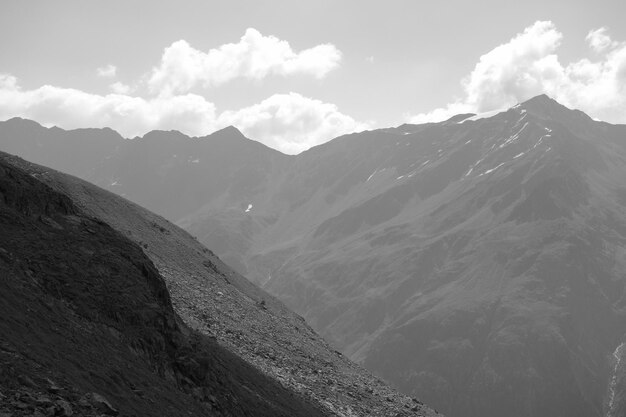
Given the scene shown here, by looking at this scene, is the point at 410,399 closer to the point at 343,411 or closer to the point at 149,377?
the point at 343,411

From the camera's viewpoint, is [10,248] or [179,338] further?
[179,338]

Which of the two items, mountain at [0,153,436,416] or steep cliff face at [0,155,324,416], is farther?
mountain at [0,153,436,416]

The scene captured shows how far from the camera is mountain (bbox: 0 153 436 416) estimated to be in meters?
25.6

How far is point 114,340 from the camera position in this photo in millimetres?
31953

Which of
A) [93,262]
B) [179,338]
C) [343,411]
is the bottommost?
[343,411]

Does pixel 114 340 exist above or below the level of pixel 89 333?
below

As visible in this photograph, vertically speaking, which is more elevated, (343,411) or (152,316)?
(152,316)

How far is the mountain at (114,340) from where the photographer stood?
84.1 ft

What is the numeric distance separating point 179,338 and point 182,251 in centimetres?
4029

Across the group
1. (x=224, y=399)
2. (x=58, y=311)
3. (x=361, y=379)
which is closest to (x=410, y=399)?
(x=361, y=379)

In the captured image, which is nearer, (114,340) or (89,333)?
(89,333)

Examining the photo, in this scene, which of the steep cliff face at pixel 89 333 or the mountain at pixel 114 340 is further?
the mountain at pixel 114 340

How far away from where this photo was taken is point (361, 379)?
215 ft

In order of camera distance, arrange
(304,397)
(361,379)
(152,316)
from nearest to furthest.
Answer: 1. (152,316)
2. (304,397)
3. (361,379)
